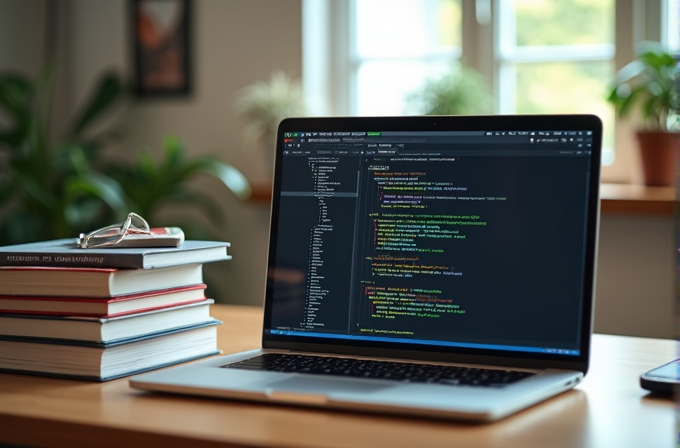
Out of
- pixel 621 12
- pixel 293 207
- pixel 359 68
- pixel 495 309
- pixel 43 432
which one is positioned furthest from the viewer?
pixel 359 68

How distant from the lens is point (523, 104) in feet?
10.4

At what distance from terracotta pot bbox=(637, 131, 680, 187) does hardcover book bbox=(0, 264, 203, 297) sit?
1951 mm

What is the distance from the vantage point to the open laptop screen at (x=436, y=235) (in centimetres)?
102

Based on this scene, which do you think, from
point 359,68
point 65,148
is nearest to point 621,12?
point 359,68

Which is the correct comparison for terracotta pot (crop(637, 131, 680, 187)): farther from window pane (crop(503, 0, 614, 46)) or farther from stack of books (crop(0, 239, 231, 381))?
stack of books (crop(0, 239, 231, 381))

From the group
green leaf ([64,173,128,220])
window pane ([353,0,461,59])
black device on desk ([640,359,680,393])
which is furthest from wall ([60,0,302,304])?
black device on desk ([640,359,680,393])

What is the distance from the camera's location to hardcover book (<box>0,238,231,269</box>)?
1077 millimetres

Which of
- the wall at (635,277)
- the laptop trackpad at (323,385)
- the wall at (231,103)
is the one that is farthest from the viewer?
the wall at (231,103)

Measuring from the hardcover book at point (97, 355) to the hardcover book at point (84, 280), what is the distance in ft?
0.20

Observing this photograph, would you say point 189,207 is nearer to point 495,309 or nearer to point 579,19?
point 579,19

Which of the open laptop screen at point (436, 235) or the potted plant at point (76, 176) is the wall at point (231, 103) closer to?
the potted plant at point (76, 176)

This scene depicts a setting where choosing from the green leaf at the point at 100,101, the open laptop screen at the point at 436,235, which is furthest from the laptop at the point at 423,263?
the green leaf at the point at 100,101

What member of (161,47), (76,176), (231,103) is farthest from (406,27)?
(76,176)

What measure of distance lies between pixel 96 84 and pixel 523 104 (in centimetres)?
178
